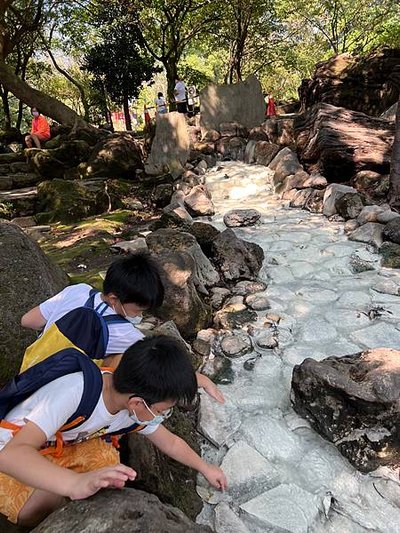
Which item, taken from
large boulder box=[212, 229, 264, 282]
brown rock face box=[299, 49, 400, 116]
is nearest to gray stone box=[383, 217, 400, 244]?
large boulder box=[212, 229, 264, 282]

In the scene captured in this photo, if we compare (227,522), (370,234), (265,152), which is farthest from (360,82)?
(227,522)

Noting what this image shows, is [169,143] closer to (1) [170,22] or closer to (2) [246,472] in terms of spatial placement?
(1) [170,22]

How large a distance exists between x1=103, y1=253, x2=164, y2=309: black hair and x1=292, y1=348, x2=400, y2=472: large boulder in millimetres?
1558

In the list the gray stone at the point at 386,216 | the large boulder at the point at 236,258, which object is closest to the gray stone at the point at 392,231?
the gray stone at the point at 386,216

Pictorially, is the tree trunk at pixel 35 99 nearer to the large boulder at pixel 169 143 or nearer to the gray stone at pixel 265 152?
the large boulder at pixel 169 143

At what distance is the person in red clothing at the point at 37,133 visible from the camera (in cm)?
1164

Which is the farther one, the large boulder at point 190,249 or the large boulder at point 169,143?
the large boulder at point 169,143

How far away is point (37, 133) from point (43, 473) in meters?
12.1

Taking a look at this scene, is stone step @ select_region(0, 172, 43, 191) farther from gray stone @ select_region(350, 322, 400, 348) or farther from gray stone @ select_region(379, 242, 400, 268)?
gray stone @ select_region(350, 322, 400, 348)

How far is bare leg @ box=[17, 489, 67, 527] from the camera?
1.59m

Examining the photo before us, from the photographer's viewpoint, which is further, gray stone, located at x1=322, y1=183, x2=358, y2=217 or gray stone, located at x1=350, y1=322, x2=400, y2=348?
gray stone, located at x1=322, y1=183, x2=358, y2=217

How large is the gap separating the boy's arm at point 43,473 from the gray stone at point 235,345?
2571 millimetres

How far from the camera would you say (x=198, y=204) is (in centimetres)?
789

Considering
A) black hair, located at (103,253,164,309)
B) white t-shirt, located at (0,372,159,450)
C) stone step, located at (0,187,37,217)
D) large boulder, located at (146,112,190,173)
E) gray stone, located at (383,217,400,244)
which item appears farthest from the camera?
large boulder, located at (146,112,190,173)
